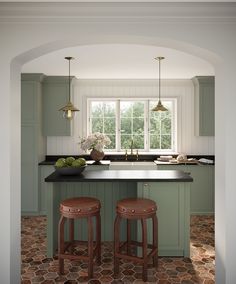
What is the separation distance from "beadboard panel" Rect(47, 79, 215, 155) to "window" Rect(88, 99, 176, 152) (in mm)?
172

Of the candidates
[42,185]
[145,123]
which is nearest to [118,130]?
[145,123]

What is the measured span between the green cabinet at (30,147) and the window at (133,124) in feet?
4.46

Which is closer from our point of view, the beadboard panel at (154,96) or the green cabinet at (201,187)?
the green cabinet at (201,187)

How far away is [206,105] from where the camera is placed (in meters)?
5.81

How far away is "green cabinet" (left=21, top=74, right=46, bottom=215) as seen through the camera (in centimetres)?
549

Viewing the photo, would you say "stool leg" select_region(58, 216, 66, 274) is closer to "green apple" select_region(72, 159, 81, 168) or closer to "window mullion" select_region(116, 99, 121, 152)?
"green apple" select_region(72, 159, 81, 168)

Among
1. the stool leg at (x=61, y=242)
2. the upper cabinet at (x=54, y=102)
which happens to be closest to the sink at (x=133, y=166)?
the upper cabinet at (x=54, y=102)

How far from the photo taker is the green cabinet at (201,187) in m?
5.55

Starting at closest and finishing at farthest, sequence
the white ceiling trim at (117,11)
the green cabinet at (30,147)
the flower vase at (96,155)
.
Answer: the white ceiling trim at (117,11) → the green cabinet at (30,147) → the flower vase at (96,155)

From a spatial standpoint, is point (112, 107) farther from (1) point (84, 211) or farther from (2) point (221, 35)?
(2) point (221, 35)

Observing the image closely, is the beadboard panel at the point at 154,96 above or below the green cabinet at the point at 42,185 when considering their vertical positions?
above

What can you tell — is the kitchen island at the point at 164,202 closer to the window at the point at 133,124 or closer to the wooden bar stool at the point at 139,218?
the wooden bar stool at the point at 139,218

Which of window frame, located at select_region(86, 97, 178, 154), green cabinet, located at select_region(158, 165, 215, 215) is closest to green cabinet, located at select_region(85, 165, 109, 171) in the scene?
window frame, located at select_region(86, 97, 178, 154)

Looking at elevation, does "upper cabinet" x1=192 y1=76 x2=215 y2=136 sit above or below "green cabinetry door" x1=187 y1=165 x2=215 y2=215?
above
